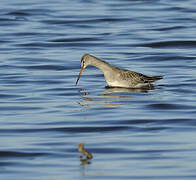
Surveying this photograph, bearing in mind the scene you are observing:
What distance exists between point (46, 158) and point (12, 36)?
52.5 feet

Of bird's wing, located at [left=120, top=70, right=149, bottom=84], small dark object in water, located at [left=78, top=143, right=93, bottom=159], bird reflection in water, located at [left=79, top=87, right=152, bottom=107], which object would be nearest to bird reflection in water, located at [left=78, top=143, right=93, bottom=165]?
small dark object in water, located at [left=78, top=143, right=93, bottom=159]

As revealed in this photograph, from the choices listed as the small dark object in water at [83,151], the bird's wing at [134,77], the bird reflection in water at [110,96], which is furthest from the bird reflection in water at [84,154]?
the bird's wing at [134,77]

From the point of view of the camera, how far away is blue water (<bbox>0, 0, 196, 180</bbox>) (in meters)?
10.5

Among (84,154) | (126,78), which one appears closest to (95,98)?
(126,78)

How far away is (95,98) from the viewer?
16.0 metres

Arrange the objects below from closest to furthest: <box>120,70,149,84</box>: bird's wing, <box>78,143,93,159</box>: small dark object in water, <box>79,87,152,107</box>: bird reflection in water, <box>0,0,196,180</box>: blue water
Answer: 1. <box>0,0,196,180</box>: blue water
2. <box>78,143,93,159</box>: small dark object in water
3. <box>79,87,152,107</box>: bird reflection in water
4. <box>120,70,149,84</box>: bird's wing

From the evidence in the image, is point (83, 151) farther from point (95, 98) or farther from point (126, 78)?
point (126, 78)

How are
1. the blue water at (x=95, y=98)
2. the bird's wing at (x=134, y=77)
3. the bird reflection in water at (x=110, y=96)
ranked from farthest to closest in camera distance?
the bird's wing at (x=134, y=77) < the bird reflection in water at (x=110, y=96) < the blue water at (x=95, y=98)

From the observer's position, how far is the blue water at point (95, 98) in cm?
1050

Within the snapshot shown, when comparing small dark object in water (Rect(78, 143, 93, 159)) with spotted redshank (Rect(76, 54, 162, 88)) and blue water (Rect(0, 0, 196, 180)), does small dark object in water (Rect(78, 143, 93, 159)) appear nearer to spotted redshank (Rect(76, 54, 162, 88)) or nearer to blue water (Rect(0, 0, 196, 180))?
blue water (Rect(0, 0, 196, 180))

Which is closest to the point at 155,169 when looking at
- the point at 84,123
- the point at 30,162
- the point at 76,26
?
the point at 30,162

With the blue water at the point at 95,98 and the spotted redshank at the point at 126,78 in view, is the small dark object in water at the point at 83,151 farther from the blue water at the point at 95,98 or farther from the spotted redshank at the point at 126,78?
the spotted redshank at the point at 126,78

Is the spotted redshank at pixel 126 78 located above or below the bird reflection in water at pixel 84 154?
above

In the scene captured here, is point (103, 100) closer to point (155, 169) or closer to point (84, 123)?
point (84, 123)
